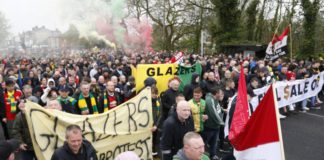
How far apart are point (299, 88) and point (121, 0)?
3090 centimetres

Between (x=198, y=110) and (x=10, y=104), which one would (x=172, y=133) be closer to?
(x=198, y=110)

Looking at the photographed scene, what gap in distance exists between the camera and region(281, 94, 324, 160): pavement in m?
7.56

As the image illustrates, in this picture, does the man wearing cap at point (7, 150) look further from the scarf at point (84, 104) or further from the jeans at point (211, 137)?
the jeans at point (211, 137)

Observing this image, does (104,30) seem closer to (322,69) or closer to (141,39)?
(141,39)

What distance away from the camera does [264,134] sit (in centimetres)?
→ 385

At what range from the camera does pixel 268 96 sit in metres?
3.90

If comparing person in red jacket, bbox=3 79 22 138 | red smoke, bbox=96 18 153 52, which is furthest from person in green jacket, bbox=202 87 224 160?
red smoke, bbox=96 18 153 52

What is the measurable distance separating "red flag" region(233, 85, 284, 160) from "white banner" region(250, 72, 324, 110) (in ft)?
18.0

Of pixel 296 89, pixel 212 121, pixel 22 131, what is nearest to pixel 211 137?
pixel 212 121

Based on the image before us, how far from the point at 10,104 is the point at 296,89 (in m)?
8.70

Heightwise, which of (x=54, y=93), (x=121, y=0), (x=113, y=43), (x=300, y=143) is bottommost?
(x=300, y=143)

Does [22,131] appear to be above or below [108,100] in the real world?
below

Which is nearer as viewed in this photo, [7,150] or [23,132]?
[7,150]

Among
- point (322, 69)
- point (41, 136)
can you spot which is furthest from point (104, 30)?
point (41, 136)
